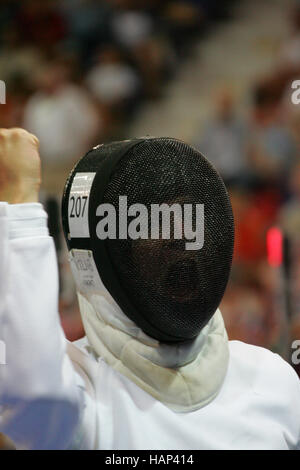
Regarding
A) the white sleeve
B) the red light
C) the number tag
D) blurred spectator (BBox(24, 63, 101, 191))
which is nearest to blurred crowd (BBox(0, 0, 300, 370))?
blurred spectator (BBox(24, 63, 101, 191))

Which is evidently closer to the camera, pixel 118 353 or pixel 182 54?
pixel 118 353

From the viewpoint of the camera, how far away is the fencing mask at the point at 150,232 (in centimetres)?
96

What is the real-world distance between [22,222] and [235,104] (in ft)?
9.74

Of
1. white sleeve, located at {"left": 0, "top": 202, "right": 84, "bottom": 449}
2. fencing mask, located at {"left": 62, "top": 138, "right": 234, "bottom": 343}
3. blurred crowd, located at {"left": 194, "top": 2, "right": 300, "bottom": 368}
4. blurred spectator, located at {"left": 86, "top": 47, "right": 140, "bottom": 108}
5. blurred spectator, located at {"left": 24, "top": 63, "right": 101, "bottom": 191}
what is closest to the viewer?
white sleeve, located at {"left": 0, "top": 202, "right": 84, "bottom": 449}

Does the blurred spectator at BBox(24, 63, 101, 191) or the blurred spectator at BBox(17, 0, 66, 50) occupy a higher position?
the blurred spectator at BBox(17, 0, 66, 50)

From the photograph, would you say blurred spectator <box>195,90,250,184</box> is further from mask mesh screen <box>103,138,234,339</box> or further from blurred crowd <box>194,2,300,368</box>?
mask mesh screen <box>103,138,234,339</box>

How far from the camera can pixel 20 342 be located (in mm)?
814

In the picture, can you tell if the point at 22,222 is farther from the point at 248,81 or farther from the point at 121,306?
the point at 248,81

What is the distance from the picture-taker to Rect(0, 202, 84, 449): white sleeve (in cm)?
81

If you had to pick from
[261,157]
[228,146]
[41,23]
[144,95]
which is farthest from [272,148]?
[41,23]

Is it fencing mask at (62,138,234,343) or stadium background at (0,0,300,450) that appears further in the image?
stadium background at (0,0,300,450)

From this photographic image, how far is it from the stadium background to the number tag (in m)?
1.76

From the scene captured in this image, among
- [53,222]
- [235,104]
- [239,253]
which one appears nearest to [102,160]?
[53,222]

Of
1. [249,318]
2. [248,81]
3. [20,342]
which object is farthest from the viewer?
[248,81]
